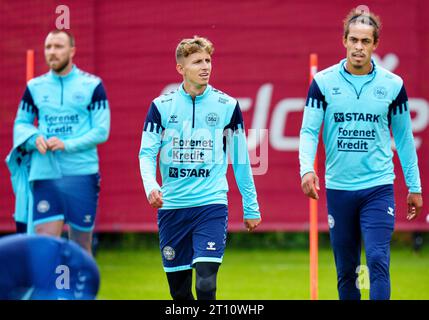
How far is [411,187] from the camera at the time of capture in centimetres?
Result: 698

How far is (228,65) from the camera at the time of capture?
11.6 m

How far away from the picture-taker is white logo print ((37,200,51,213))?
8.61 m

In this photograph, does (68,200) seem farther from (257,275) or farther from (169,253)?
(257,275)

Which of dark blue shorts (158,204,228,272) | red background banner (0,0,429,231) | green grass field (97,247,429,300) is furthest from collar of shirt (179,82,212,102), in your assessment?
red background banner (0,0,429,231)

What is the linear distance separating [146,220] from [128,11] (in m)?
2.45

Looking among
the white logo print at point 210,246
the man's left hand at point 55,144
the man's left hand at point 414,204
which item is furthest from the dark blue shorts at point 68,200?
the man's left hand at point 414,204

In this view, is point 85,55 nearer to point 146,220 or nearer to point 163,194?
point 146,220

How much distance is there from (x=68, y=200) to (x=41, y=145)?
0.64m

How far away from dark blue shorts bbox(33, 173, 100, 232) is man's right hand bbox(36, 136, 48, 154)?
0.39 meters

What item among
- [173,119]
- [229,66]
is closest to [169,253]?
[173,119]

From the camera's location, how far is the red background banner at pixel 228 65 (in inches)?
453

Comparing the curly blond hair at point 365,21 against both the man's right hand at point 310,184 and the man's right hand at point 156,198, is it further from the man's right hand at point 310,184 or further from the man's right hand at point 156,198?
the man's right hand at point 156,198
